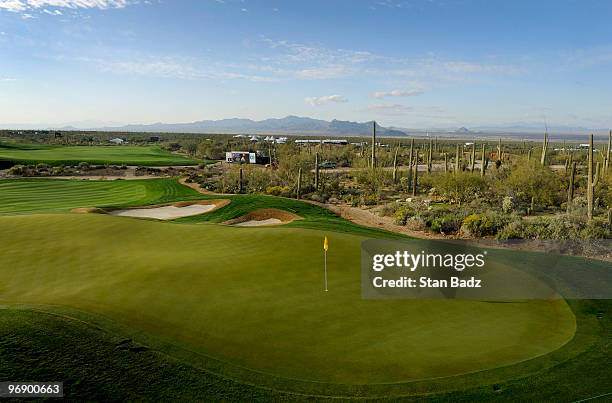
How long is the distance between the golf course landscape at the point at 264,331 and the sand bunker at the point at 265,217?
11561 mm

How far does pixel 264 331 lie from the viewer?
9086 mm

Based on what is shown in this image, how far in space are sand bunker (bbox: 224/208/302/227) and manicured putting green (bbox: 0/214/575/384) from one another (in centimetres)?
1061

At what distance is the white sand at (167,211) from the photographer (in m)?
29.0

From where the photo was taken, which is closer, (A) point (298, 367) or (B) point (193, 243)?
(A) point (298, 367)

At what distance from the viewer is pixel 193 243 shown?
15930 mm

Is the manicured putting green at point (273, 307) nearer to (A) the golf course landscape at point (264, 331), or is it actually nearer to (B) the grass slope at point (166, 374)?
(A) the golf course landscape at point (264, 331)

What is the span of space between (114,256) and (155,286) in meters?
3.49

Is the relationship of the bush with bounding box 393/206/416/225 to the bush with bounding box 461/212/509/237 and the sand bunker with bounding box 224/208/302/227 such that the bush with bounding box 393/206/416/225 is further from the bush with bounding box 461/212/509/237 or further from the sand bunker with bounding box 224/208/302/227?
the sand bunker with bounding box 224/208/302/227

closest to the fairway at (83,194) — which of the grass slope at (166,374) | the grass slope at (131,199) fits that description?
the grass slope at (131,199)

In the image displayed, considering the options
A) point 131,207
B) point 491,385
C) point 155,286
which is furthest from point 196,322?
point 131,207

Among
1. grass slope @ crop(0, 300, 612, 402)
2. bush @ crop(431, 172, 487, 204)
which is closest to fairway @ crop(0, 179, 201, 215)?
bush @ crop(431, 172, 487, 204)

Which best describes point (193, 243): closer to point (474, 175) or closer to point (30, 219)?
point (30, 219)

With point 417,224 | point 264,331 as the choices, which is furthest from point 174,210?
point 264,331

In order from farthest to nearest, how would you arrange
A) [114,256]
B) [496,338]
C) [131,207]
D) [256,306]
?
[131,207] → [114,256] → [256,306] → [496,338]
